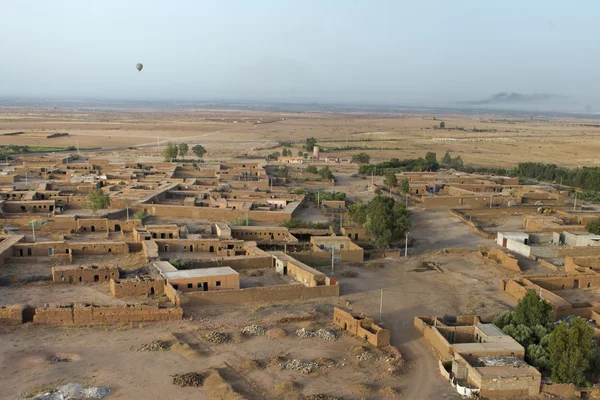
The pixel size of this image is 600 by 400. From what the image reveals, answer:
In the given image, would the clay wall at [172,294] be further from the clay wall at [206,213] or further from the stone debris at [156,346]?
the clay wall at [206,213]

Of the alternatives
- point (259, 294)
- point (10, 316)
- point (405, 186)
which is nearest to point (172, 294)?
point (259, 294)

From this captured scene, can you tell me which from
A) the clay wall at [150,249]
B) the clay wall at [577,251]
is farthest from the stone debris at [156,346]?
the clay wall at [577,251]

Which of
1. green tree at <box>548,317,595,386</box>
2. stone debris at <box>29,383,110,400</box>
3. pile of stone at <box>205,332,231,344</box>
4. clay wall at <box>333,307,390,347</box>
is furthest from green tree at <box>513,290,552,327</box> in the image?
stone debris at <box>29,383,110,400</box>

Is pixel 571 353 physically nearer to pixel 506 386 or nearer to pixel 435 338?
pixel 506 386

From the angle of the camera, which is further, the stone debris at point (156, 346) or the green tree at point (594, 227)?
the green tree at point (594, 227)

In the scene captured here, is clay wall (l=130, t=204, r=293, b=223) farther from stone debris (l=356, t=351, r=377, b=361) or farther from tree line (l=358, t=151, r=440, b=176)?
tree line (l=358, t=151, r=440, b=176)
